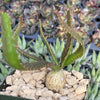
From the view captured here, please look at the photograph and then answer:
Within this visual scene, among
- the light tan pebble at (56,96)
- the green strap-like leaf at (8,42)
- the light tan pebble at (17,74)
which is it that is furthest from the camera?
the light tan pebble at (17,74)

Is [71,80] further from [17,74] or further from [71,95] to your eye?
[17,74]

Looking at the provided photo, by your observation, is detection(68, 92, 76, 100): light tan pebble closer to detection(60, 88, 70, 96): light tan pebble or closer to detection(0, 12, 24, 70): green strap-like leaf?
detection(60, 88, 70, 96): light tan pebble

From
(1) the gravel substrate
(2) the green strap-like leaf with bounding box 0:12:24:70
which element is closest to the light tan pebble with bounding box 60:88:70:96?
(1) the gravel substrate

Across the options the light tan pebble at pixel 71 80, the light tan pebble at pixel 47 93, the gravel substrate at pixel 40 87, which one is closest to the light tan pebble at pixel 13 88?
the gravel substrate at pixel 40 87

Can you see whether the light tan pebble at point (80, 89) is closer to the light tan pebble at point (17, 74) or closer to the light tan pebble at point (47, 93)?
the light tan pebble at point (47, 93)

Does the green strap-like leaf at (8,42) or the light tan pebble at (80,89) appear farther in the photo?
the light tan pebble at (80,89)

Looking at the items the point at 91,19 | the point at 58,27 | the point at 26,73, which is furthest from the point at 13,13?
the point at 26,73

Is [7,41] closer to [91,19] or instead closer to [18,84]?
[18,84]

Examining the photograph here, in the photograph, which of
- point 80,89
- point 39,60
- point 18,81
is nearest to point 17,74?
point 18,81
